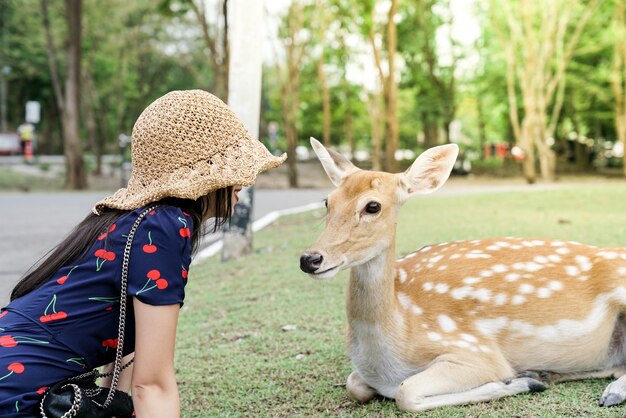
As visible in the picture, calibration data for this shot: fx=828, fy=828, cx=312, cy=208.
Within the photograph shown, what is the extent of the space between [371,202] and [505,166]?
1121 inches

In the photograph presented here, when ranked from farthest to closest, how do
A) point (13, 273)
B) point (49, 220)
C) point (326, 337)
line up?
1. point (49, 220)
2. point (13, 273)
3. point (326, 337)

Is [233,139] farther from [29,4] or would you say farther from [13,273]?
[29,4]

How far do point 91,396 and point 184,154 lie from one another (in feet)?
2.62

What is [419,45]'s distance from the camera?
112ft

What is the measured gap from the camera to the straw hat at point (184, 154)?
8.46ft

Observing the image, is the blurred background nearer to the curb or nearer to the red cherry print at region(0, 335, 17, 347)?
the curb

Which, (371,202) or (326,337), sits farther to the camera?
(326,337)

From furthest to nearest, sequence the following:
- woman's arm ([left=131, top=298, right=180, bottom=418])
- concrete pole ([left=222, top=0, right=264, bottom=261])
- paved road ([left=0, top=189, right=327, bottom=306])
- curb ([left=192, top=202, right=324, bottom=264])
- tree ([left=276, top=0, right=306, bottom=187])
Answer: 1. tree ([left=276, top=0, right=306, bottom=187])
2. curb ([left=192, top=202, right=324, bottom=264])
3. paved road ([left=0, top=189, right=327, bottom=306])
4. concrete pole ([left=222, top=0, right=264, bottom=261])
5. woman's arm ([left=131, top=298, right=180, bottom=418])

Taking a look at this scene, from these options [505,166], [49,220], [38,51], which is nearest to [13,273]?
[49,220]

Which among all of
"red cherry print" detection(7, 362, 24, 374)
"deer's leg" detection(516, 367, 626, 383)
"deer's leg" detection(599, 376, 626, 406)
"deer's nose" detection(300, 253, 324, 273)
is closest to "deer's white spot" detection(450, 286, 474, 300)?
"deer's leg" detection(516, 367, 626, 383)

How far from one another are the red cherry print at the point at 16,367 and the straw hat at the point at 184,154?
0.54 metres

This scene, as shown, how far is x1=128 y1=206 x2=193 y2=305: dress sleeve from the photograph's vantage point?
2398 millimetres

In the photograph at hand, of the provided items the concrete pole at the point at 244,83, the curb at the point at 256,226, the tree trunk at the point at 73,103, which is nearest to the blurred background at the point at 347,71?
the tree trunk at the point at 73,103

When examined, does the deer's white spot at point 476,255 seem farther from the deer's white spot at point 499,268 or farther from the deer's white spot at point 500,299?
the deer's white spot at point 500,299
